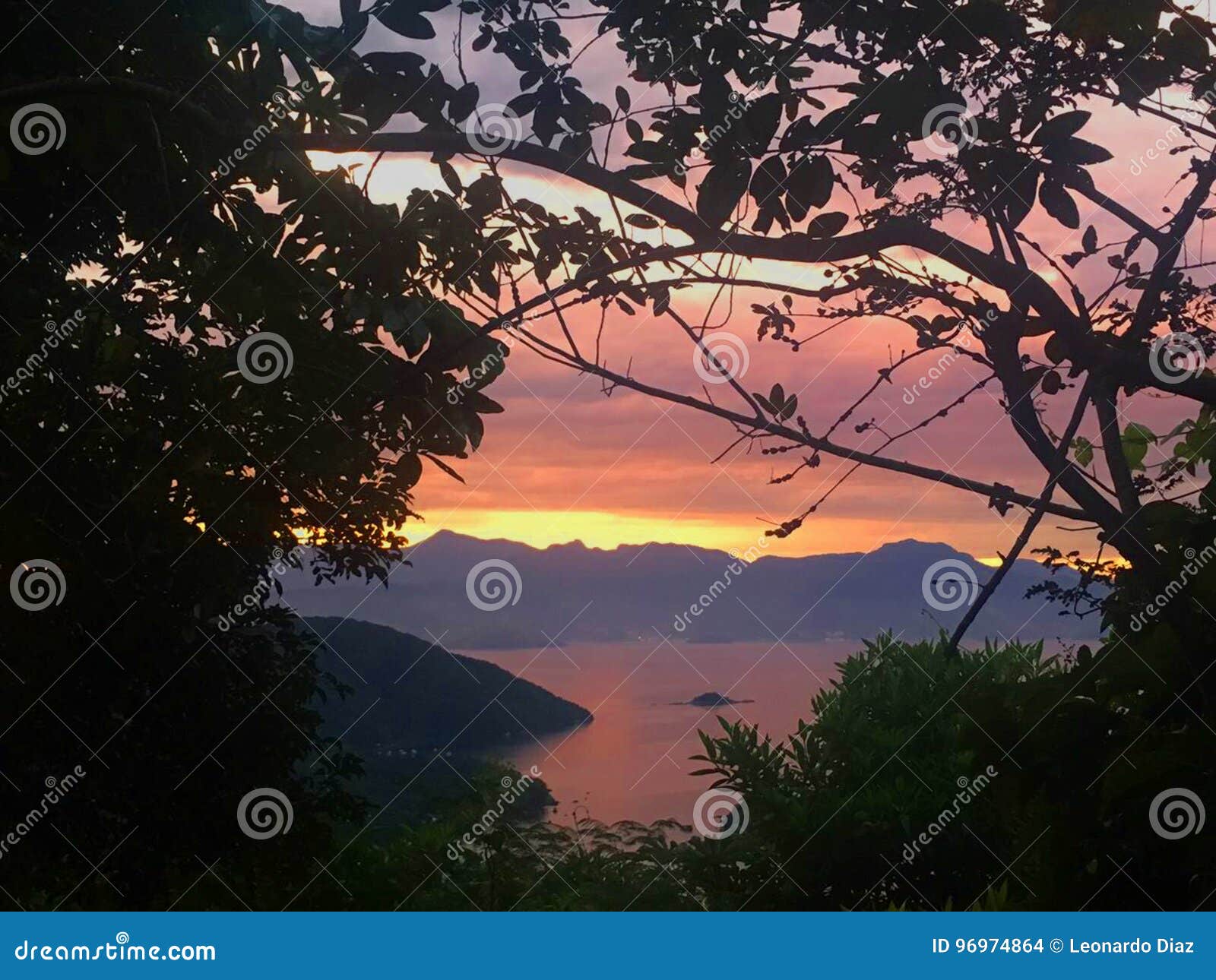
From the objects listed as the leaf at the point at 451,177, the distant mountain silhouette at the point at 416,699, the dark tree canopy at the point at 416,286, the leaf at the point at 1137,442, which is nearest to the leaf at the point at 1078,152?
the dark tree canopy at the point at 416,286

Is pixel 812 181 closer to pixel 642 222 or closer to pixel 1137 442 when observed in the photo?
pixel 642 222

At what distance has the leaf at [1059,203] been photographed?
8.52ft

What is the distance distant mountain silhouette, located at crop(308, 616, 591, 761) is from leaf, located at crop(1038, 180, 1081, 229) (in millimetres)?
5718

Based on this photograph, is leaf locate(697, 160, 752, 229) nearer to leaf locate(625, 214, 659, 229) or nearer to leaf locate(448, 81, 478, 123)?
leaf locate(625, 214, 659, 229)

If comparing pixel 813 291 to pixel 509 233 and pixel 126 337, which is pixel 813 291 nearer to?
pixel 509 233

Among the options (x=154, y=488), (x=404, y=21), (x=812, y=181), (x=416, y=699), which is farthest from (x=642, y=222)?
(x=416, y=699)

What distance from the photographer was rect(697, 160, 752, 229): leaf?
278 centimetres

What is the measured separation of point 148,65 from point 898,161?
16.7 ft

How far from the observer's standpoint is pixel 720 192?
2.78 meters

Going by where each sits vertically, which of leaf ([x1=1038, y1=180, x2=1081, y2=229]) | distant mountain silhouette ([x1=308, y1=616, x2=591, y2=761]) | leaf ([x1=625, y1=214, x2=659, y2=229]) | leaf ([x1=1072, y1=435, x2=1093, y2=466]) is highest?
leaf ([x1=1072, y1=435, x2=1093, y2=466])

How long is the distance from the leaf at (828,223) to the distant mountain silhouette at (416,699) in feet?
17.3

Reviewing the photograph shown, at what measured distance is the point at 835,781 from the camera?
760 centimetres

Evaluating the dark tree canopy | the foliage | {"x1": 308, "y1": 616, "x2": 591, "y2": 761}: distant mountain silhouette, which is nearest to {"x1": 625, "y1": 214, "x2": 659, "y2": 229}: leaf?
the dark tree canopy

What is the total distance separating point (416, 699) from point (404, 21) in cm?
696
